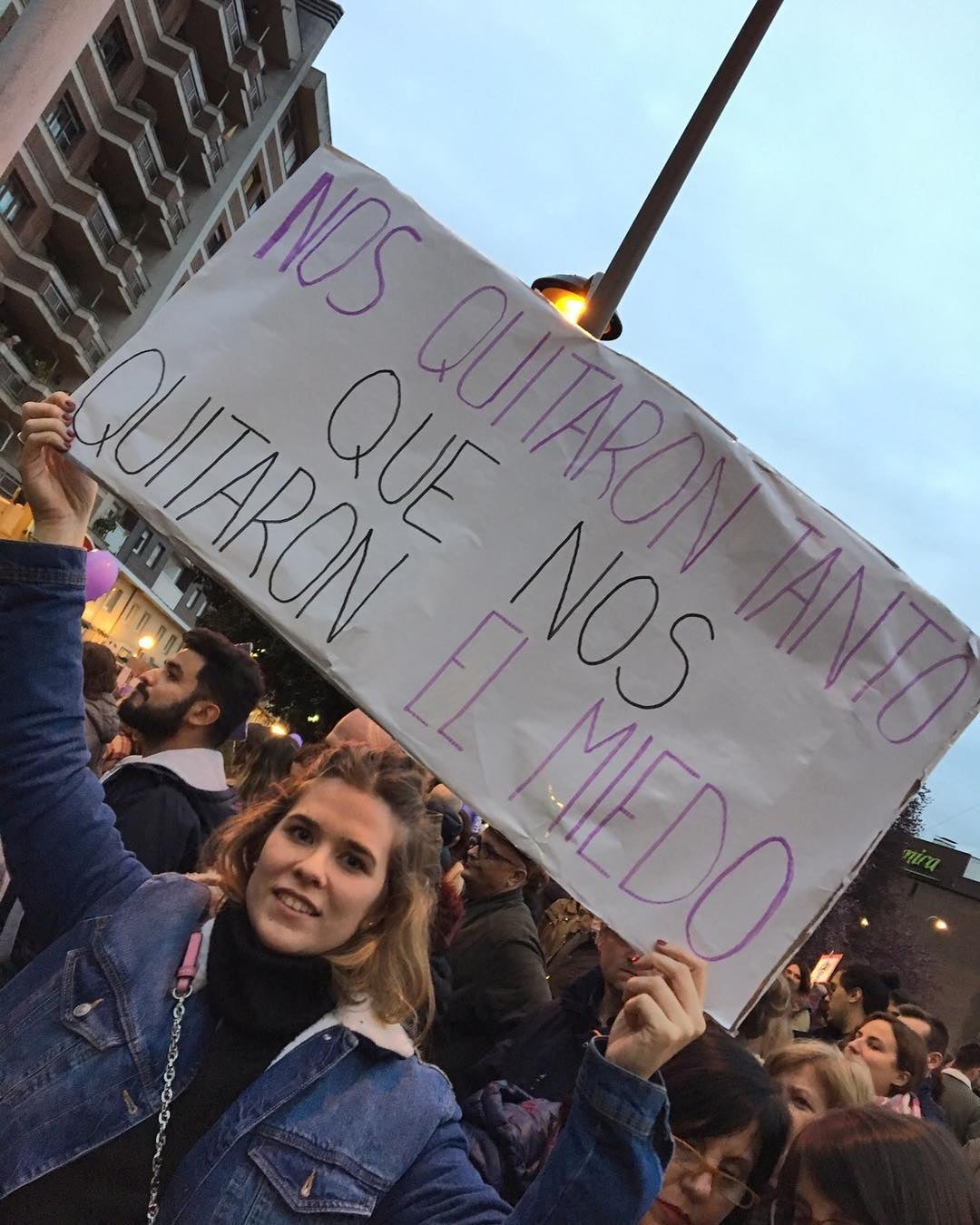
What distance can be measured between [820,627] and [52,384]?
1325 inches

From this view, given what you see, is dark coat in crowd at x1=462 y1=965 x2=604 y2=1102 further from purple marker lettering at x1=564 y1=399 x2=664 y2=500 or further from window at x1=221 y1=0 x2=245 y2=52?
window at x1=221 y1=0 x2=245 y2=52

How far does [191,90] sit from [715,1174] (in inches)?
1410

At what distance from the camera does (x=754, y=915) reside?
1799 millimetres

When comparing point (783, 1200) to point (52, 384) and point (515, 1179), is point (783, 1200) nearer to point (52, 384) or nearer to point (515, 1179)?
point (515, 1179)

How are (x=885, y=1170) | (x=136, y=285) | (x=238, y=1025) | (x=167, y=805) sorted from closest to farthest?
(x=238, y=1025) < (x=885, y=1170) < (x=167, y=805) < (x=136, y=285)

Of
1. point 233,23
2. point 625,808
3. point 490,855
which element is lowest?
point 490,855

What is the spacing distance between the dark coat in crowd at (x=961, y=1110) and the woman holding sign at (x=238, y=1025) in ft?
17.3

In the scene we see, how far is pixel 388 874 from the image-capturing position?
1.86 m

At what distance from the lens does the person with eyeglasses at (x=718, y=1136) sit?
203 centimetres

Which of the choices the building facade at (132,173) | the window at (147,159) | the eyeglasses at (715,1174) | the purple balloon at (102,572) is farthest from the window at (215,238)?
the eyeglasses at (715,1174)

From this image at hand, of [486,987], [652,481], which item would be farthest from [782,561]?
[486,987]

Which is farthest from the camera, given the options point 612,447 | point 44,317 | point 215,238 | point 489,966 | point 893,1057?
point 215,238

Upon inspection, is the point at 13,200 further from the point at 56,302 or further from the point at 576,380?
the point at 576,380

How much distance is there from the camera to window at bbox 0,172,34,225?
26.4 meters
